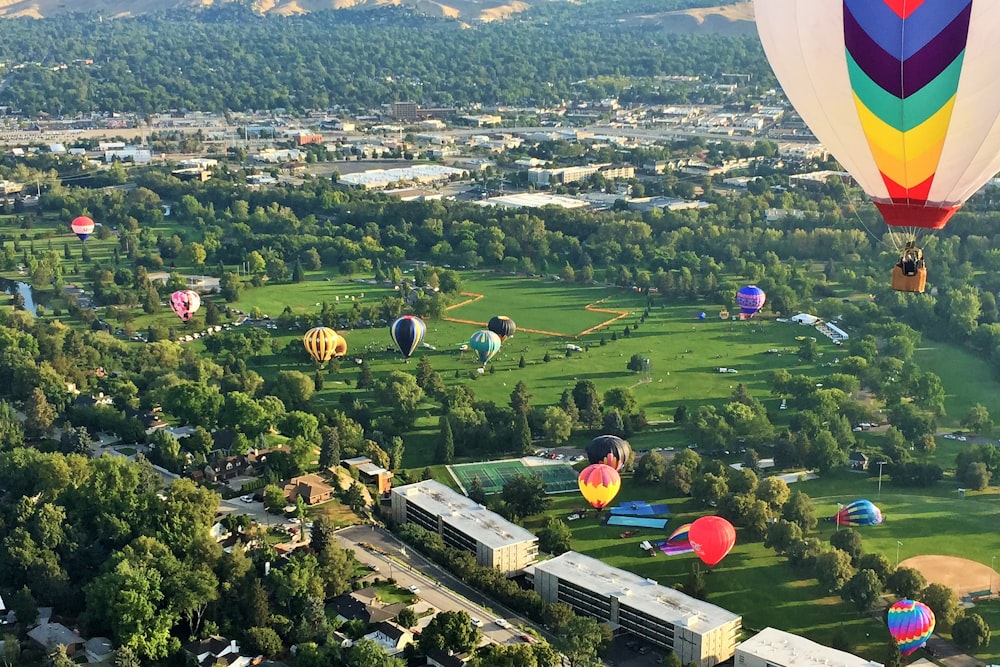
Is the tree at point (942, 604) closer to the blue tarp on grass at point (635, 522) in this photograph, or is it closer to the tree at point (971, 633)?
the tree at point (971, 633)

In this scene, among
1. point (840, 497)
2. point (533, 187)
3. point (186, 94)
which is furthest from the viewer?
point (186, 94)

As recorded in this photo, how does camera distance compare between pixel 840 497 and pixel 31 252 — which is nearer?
pixel 840 497

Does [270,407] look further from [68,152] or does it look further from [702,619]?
[68,152]

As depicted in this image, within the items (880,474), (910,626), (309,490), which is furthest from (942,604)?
(309,490)

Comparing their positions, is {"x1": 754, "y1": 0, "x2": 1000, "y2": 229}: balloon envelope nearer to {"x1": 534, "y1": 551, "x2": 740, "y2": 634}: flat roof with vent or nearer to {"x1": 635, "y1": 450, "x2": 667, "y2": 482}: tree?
{"x1": 534, "y1": 551, "x2": 740, "y2": 634}: flat roof with vent

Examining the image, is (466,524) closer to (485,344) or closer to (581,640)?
(581,640)

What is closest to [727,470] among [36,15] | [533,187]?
[533,187]

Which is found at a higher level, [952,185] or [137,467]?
[952,185]
